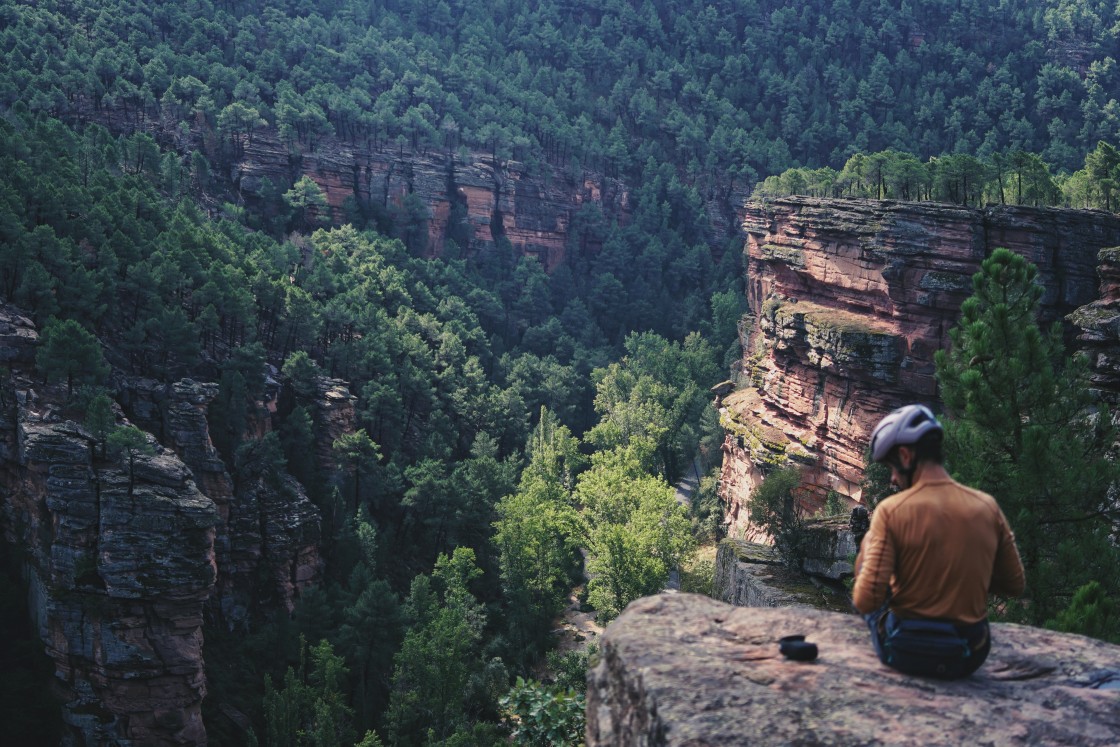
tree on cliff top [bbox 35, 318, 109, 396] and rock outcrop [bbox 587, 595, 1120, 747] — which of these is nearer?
rock outcrop [bbox 587, 595, 1120, 747]

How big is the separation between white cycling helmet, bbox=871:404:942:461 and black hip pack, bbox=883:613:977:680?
1.41 metres

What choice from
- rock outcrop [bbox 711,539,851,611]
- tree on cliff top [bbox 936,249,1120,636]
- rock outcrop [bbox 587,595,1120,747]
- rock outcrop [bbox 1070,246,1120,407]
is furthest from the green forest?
rock outcrop [bbox 1070,246,1120,407]

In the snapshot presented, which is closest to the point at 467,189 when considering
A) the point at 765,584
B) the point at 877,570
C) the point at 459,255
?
the point at 459,255

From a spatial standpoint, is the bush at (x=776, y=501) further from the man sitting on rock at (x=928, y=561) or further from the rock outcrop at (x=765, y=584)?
the man sitting on rock at (x=928, y=561)

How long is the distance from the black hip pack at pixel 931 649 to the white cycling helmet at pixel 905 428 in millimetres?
1414

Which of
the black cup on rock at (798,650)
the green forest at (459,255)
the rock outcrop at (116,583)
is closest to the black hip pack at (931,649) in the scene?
the black cup on rock at (798,650)

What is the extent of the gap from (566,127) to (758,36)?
142ft

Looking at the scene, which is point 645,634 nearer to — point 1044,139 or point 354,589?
point 354,589

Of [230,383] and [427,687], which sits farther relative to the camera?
[230,383]

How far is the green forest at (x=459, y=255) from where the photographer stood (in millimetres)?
45125

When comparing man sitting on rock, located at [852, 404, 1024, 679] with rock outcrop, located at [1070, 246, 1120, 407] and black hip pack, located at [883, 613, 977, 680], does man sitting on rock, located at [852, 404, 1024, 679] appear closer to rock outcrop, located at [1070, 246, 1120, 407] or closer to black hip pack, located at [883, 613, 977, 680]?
black hip pack, located at [883, 613, 977, 680]

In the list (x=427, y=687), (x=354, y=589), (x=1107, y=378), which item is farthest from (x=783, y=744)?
(x=354, y=589)

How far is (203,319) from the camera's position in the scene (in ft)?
175

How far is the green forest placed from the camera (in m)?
45.1
